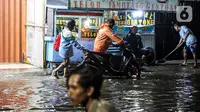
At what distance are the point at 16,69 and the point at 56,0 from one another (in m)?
2.82

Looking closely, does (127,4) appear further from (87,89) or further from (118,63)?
(87,89)

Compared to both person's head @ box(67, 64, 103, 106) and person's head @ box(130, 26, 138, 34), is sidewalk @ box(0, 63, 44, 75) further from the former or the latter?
person's head @ box(67, 64, 103, 106)

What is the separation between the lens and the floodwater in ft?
28.1

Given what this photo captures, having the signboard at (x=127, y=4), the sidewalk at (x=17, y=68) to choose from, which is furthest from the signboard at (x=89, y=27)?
the sidewalk at (x=17, y=68)

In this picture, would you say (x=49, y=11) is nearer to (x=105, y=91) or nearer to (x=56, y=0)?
(x=56, y=0)

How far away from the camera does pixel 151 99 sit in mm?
9539

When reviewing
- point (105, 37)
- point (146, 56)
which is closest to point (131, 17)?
point (146, 56)

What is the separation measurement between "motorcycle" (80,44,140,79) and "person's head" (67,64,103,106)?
8.87m

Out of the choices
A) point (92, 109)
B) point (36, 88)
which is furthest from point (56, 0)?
point (92, 109)

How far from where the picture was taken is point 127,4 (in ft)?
46.2

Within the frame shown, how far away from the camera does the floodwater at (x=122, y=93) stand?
8578 millimetres

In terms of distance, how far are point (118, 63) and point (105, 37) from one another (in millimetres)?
928

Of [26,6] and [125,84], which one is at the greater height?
[26,6]

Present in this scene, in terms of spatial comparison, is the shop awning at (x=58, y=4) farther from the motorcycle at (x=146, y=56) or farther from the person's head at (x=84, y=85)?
the person's head at (x=84, y=85)
